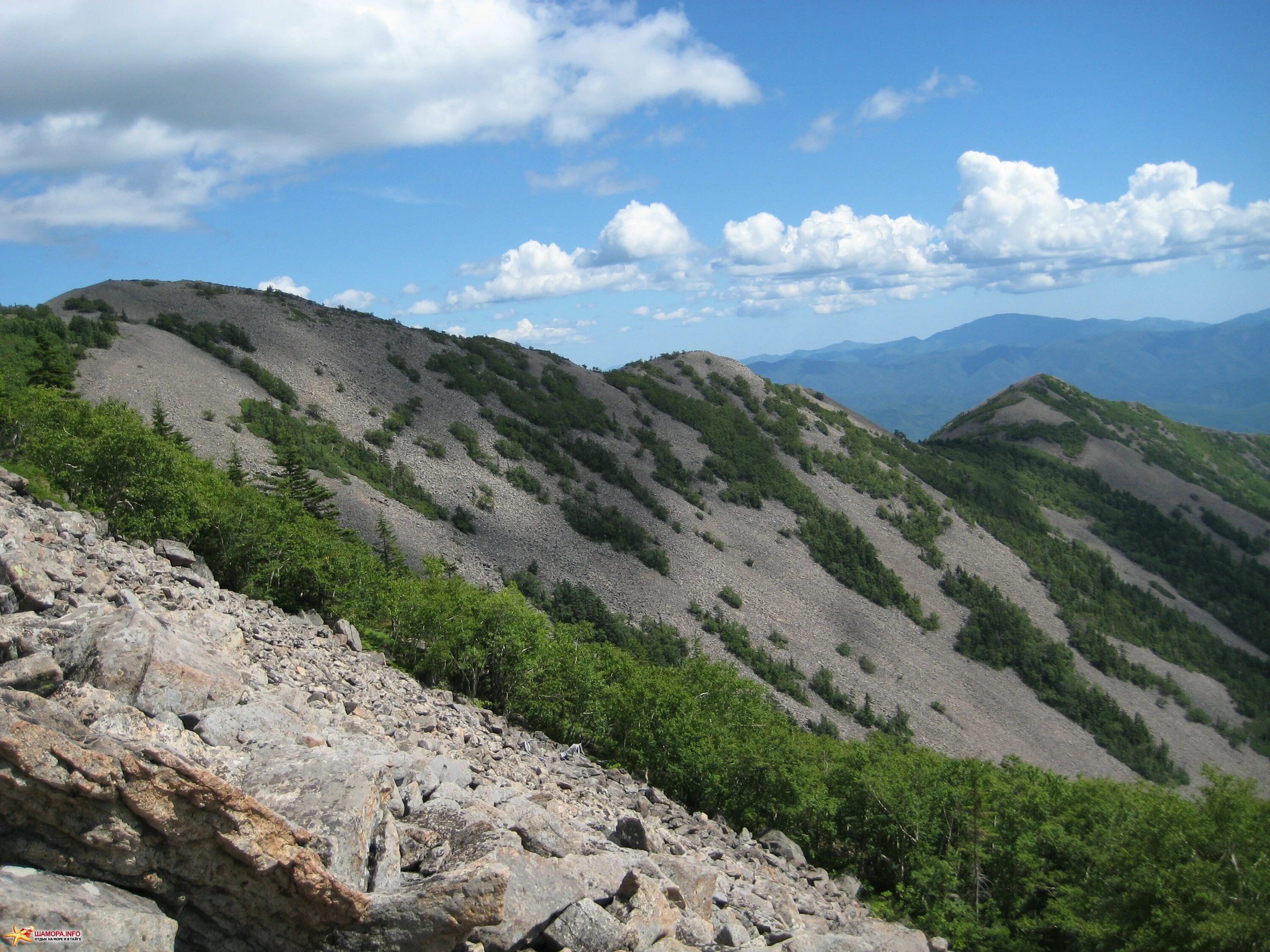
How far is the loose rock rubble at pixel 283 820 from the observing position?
8.31 metres

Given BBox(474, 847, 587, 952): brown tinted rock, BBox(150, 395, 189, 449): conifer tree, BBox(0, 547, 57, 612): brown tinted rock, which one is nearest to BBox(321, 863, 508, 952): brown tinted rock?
BBox(474, 847, 587, 952): brown tinted rock

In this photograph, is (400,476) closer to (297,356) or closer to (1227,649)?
(297,356)

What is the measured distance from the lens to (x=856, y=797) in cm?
2609

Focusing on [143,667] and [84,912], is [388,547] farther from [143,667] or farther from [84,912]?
[84,912]

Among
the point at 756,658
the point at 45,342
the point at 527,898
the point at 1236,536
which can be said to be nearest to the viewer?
the point at 527,898

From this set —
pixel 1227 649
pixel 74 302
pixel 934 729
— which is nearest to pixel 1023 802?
pixel 934 729

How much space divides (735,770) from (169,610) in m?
17.8

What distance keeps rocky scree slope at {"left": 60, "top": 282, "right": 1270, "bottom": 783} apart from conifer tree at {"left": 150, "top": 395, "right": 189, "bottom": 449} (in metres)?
2.78

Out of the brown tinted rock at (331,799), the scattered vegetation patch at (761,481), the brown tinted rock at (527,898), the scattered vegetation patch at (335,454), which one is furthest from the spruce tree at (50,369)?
the scattered vegetation patch at (761,481)

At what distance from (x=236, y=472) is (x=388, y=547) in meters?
10.3

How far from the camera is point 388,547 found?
50.4 meters

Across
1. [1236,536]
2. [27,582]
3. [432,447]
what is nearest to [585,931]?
[27,582]

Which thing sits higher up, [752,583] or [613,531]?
[613,531]

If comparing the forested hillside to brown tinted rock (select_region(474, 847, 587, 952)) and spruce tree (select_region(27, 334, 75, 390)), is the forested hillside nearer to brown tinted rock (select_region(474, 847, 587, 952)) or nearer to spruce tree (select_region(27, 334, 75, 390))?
spruce tree (select_region(27, 334, 75, 390))
